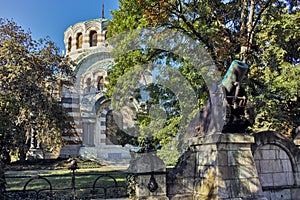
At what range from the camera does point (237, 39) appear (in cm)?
1197

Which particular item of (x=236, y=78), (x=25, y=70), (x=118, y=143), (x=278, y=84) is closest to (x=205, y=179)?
(x=236, y=78)

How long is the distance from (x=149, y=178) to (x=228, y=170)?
6.21 ft

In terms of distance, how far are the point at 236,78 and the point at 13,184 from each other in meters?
9.74

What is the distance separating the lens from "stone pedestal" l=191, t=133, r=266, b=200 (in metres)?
6.39

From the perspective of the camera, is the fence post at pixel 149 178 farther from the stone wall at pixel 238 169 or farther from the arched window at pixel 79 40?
the arched window at pixel 79 40

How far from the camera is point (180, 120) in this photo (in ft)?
41.0

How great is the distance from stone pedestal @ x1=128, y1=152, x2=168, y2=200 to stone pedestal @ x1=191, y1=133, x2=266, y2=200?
99 cm

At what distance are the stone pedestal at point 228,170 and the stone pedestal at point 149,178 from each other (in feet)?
3.24

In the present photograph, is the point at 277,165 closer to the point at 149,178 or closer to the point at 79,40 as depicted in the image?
the point at 149,178

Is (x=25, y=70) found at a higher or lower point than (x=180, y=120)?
higher

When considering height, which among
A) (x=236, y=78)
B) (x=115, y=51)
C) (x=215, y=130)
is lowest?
(x=215, y=130)

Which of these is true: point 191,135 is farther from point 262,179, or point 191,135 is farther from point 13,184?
point 13,184

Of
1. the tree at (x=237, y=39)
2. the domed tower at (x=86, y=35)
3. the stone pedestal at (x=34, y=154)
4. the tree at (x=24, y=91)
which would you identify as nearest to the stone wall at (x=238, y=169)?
the tree at (x=237, y=39)

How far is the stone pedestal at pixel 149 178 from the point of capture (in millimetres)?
6672
